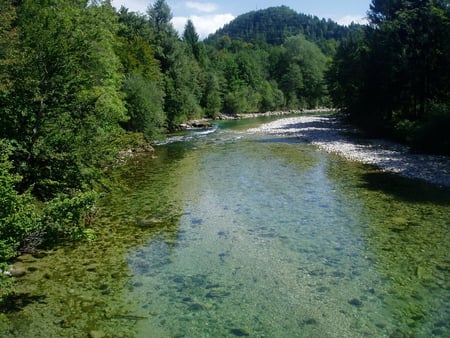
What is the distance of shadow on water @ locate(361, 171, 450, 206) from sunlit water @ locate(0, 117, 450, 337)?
9 cm

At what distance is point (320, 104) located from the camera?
120 metres

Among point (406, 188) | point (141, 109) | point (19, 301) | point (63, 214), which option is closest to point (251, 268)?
point (63, 214)

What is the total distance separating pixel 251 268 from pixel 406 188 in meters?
12.3

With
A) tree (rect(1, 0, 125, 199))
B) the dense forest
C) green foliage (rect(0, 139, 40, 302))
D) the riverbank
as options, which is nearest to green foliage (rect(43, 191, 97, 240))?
the dense forest

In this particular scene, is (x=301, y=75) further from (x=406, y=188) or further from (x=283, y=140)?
(x=406, y=188)

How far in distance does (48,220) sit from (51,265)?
132 inches

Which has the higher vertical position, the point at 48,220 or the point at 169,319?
the point at 48,220

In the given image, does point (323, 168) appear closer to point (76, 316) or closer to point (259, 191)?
point (259, 191)

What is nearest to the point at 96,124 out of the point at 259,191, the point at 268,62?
the point at 259,191

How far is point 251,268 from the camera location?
11812 millimetres

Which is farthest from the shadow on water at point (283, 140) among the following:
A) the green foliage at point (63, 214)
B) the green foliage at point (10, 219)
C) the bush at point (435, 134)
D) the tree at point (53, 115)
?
the green foliage at point (10, 219)

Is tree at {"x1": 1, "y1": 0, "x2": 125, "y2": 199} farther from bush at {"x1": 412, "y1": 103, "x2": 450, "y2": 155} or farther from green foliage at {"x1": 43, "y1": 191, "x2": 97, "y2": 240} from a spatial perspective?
bush at {"x1": 412, "y1": 103, "x2": 450, "y2": 155}

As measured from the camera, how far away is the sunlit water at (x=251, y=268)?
29.1ft

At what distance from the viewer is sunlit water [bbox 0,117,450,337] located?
886 centimetres
